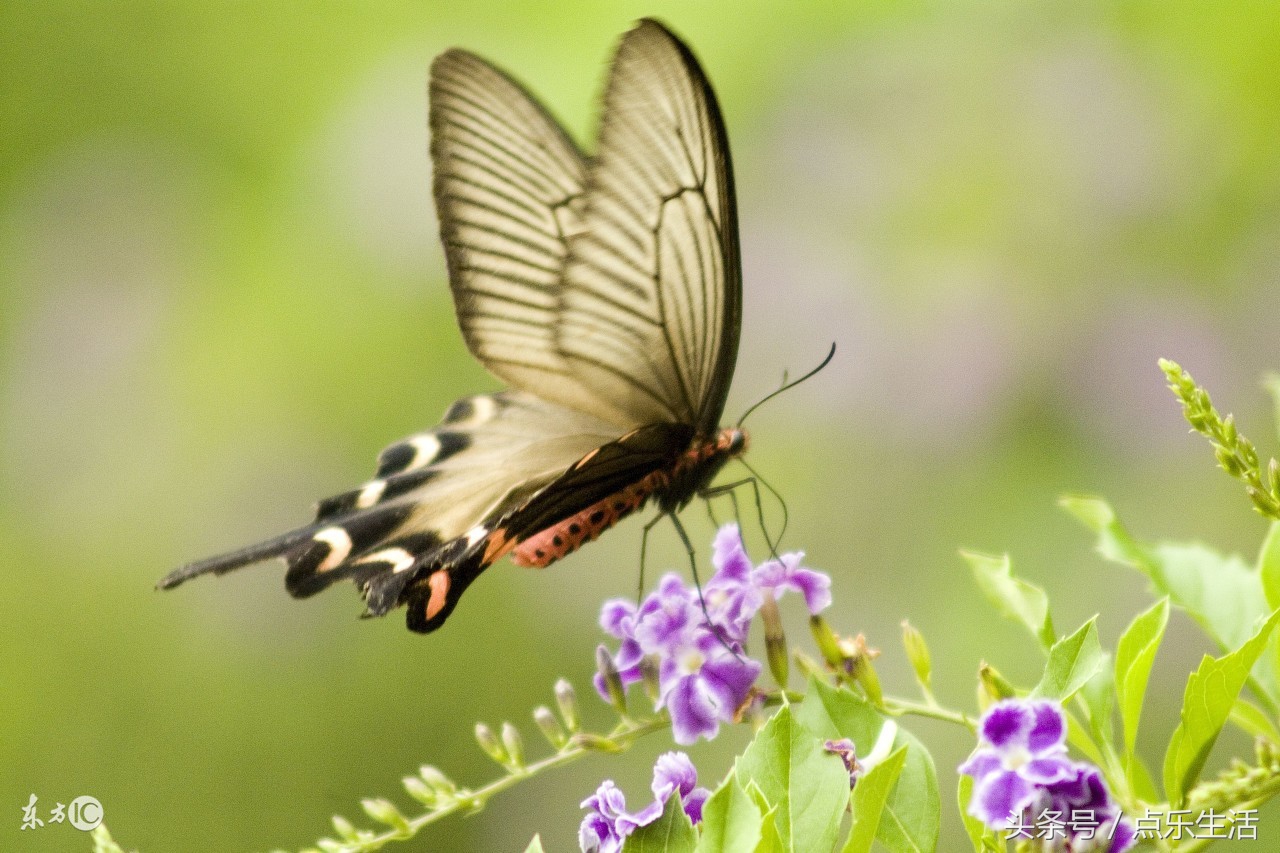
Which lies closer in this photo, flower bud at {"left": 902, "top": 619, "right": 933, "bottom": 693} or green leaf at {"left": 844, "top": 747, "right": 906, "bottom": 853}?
green leaf at {"left": 844, "top": 747, "right": 906, "bottom": 853}

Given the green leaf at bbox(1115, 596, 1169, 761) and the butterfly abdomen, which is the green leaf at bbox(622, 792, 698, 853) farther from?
the butterfly abdomen

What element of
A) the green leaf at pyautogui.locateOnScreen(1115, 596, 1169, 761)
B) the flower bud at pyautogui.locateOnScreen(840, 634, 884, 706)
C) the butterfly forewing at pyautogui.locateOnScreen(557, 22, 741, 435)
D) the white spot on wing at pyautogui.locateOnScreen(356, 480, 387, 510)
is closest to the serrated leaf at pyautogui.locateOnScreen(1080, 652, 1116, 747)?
the green leaf at pyautogui.locateOnScreen(1115, 596, 1169, 761)

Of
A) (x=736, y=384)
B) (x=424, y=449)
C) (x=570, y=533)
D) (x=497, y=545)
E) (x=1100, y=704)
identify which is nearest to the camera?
(x=1100, y=704)

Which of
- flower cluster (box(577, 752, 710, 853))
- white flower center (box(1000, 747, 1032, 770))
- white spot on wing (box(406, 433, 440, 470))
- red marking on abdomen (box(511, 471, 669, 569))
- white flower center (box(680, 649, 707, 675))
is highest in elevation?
white spot on wing (box(406, 433, 440, 470))

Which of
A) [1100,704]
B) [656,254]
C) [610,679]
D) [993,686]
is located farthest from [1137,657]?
[656,254]

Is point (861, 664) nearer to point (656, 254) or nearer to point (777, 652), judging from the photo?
point (777, 652)

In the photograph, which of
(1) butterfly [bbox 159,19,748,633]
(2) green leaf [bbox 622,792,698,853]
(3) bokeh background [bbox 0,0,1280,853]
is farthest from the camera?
(3) bokeh background [bbox 0,0,1280,853]
